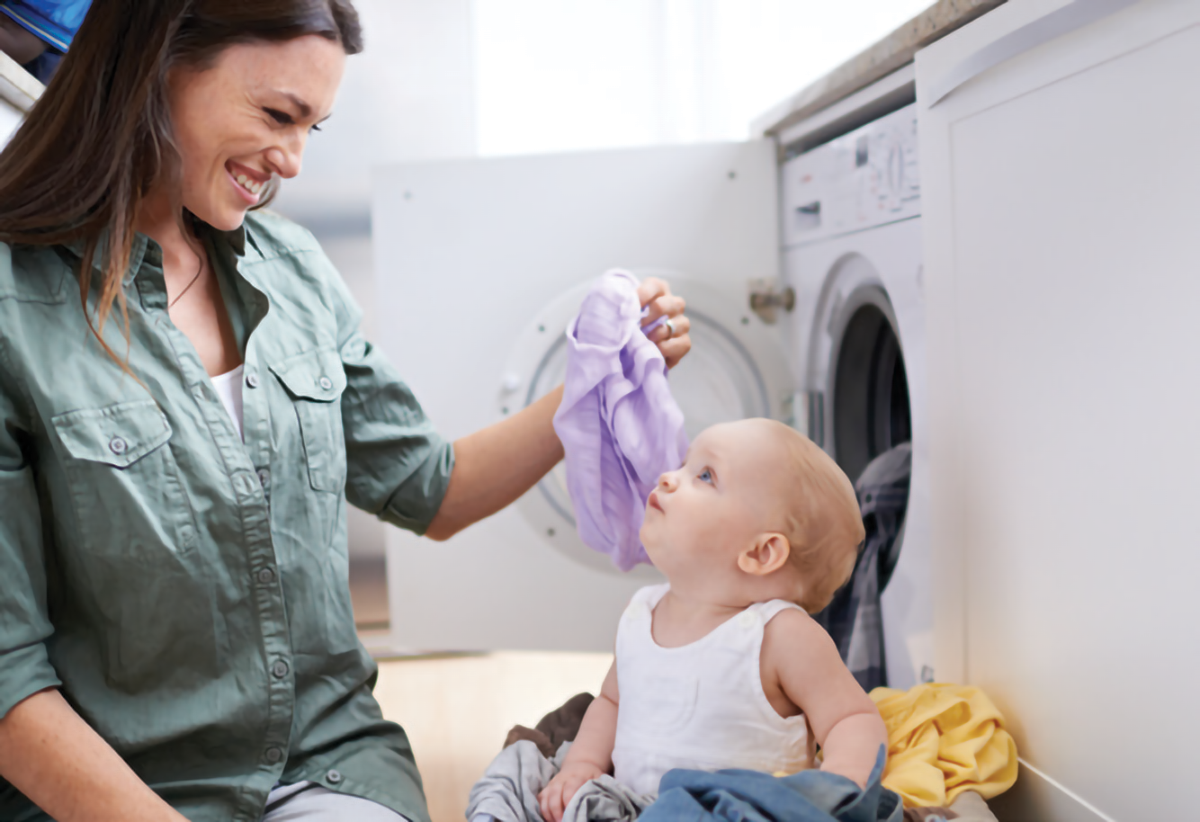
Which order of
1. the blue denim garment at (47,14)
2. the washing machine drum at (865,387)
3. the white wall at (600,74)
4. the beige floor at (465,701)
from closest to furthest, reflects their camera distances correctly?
1. the blue denim garment at (47,14)
2. the washing machine drum at (865,387)
3. the beige floor at (465,701)
4. the white wall at (600,74)

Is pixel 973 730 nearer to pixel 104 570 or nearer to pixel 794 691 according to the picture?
pixel 794 691

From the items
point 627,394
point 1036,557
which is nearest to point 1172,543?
point 1036,557

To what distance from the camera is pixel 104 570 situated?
3.14 ft

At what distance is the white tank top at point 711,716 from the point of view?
97cm

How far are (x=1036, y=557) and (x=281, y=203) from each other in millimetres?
2337

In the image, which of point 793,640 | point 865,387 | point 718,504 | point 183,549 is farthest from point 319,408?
point 865,387

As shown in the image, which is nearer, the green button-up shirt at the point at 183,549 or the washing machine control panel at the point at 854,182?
the green button-up shirt at the point at 183,549

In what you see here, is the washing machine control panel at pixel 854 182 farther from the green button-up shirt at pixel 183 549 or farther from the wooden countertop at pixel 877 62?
the green button-up shirt at pixel 183 549

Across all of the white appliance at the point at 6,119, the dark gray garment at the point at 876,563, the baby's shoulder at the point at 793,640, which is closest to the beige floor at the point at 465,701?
the dark gray garment at the point at 876,563

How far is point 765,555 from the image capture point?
1019mm

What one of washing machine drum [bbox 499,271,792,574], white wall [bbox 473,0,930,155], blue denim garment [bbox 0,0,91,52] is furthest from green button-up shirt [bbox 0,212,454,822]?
white wall [bbox 473,0,930,155]

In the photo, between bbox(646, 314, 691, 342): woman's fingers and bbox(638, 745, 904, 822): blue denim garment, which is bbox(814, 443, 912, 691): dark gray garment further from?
bbox(638, 745, 904, 822): blue denim garment

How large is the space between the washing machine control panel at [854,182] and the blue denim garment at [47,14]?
1082mm

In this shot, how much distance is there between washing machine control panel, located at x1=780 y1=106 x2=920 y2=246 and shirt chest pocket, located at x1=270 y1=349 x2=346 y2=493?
0.82 m
